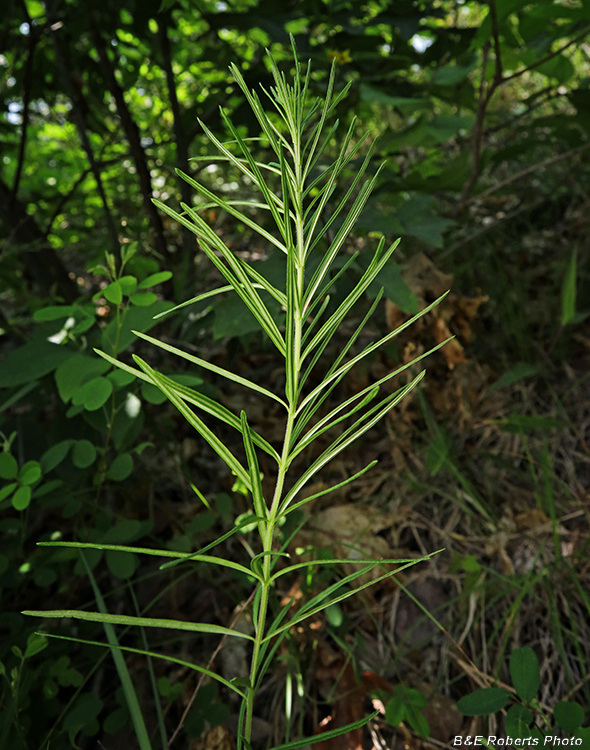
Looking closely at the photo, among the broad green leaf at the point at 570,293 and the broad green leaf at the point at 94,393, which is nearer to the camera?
the broad green leaf at the point at 94,393

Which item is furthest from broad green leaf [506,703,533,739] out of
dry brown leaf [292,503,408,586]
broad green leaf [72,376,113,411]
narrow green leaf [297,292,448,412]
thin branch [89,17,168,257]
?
thin branch [89,17,168,257]

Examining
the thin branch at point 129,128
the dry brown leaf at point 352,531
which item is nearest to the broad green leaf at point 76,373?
the dry brown leaf at point 352,531

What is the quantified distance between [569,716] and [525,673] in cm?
8

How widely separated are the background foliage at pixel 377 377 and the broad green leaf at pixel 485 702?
0.47ft

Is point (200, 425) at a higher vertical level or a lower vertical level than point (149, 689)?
higher

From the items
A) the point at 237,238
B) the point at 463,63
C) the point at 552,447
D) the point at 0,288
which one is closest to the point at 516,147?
the point at 463,63

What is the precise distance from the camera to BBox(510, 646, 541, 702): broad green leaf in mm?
852

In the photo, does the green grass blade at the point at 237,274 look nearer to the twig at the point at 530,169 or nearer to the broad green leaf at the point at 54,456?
the broad green leaf at the point at 54,456

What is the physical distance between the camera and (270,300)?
4.02 ft

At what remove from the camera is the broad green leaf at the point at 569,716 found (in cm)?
83

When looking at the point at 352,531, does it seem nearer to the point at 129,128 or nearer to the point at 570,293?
the point at 570,293

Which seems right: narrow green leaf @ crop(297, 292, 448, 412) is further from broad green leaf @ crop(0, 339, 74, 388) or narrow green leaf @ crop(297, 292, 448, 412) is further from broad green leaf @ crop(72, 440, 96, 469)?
broad green leaf @ crop(0, 339, 74, 388)

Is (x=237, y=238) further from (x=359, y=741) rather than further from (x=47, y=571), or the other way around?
(x=359, y=741)

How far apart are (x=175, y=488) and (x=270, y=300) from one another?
682 mm
